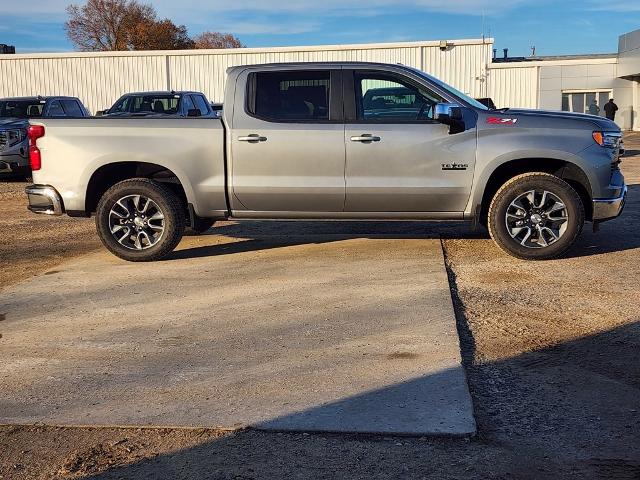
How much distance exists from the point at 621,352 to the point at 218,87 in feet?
94.9

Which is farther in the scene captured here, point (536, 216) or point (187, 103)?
point (187, 103)

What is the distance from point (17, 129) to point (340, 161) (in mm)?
10561

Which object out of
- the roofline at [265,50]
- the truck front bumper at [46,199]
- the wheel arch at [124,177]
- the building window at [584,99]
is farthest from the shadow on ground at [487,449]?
the building window at [584,99]

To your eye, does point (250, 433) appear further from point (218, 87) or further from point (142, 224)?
point (218, 87)

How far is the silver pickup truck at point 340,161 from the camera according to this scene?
722cm

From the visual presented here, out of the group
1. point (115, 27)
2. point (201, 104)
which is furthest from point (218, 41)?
point (201, 104)

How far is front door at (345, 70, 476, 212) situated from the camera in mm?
7223

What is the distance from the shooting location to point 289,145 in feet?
24.0

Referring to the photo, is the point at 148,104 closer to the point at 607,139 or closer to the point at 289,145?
the point at 289,145

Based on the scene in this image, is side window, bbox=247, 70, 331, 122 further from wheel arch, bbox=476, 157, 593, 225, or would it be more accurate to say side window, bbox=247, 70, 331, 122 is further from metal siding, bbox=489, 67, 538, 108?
metal siding, bbox=489, 67, 538, 108

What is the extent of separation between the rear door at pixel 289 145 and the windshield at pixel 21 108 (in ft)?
37.5

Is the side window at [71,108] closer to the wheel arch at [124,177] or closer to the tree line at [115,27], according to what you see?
the wheel arch at [124,177]

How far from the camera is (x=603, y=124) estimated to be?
7.27 m

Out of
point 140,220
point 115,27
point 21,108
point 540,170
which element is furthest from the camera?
point 115,27
